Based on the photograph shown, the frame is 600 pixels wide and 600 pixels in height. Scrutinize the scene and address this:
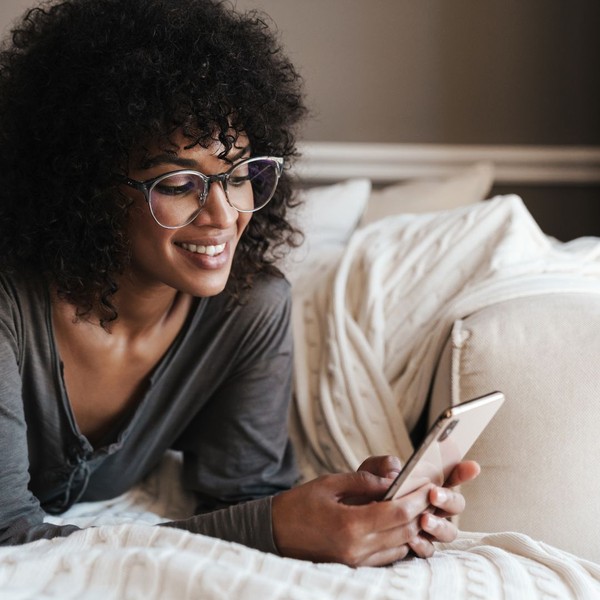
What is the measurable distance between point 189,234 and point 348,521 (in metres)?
0.39

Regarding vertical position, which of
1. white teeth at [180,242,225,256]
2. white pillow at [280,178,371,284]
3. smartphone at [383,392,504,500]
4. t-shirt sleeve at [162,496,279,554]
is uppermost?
white teeth at [180,242,225,256]

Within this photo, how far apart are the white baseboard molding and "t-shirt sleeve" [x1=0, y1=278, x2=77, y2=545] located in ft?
3.81

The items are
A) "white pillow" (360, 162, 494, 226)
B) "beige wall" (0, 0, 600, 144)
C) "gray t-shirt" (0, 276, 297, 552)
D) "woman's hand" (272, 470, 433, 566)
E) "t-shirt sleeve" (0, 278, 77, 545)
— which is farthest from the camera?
"beige wall" (0, 0, 600, 144)

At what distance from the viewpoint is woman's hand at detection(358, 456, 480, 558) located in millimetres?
979

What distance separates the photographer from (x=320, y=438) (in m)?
1.41

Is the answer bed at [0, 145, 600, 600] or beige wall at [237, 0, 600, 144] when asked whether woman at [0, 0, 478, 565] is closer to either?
bed at [0, 145, 600, 600]

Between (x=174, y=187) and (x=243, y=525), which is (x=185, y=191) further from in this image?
(x=243, y=525)

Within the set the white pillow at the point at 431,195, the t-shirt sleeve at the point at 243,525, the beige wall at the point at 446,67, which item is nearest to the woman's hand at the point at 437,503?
the t-shirt sleeve at the point at 243,525

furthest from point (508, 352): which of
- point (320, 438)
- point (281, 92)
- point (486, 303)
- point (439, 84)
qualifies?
point (439, 84)

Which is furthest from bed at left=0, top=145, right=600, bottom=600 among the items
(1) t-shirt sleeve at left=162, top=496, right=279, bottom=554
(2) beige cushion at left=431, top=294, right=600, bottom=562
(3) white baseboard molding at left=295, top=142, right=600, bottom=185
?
(3) white baseboard molding at left=295, top=142, right=600, bottom=185

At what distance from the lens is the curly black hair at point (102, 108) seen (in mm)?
1021

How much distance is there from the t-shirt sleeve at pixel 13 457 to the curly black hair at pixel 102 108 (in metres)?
0.09

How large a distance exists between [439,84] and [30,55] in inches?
49.7

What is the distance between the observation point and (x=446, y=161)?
217cm
